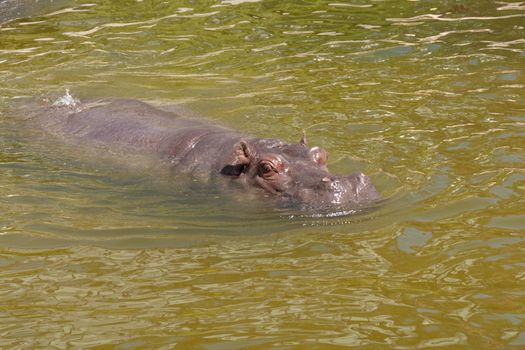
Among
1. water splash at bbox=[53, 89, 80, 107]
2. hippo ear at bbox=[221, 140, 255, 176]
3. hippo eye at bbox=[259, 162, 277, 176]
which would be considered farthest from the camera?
water splash at bbox=[53, 89, 80, 107]

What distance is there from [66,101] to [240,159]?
11.5 ft

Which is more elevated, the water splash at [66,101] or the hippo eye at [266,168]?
the water splash at [66,101]

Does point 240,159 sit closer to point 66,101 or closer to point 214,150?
point 214,150

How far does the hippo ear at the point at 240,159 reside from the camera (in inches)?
306

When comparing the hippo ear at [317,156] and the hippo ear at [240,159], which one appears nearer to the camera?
the hippo ear at [317,156]

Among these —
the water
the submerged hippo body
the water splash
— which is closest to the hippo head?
the submerged hippo body

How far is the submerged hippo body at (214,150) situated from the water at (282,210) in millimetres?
221

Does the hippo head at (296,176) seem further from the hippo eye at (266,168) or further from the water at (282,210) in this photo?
the water at (282,210)

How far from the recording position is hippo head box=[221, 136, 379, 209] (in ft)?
22.8

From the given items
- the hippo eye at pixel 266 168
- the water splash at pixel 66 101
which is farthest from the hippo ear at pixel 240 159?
the water splash at pixel 66 101

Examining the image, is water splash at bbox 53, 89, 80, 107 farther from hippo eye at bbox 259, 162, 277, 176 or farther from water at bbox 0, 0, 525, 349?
hippo eye at bbox 259, 162, 277, 176

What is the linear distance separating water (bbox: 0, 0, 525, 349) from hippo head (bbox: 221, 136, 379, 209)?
186 millimetres

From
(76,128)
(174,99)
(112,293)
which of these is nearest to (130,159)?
(76,128)

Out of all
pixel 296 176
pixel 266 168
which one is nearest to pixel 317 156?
pixel 296 176
